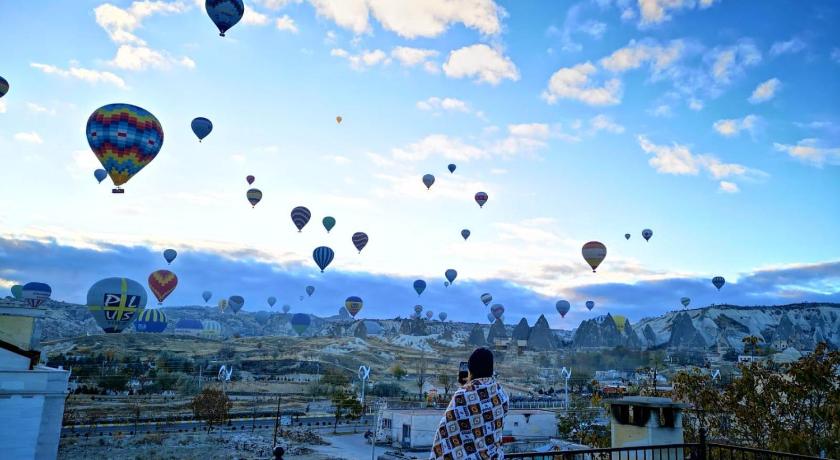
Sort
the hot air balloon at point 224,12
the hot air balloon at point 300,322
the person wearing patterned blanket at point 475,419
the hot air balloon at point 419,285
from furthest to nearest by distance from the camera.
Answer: the hot air balloon at point 300,322 < the hot air balloon at point 419,285 < the hot air balloon at point 224,12 < the person wearing patterned blanket at point 475,419

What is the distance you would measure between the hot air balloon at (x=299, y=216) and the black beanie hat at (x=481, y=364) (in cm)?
5406

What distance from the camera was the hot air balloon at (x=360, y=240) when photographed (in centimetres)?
6712

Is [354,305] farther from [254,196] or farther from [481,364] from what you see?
[481,364]

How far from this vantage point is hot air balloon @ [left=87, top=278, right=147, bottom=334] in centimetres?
5934

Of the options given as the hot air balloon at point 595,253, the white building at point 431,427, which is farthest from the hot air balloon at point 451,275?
the white building at point 431,427

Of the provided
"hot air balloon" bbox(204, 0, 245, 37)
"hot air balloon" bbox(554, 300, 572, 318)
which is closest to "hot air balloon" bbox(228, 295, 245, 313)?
"hot air balloon" bbox(554, 300, 572, 318)

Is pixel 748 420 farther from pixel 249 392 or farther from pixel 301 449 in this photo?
pixel 249 392

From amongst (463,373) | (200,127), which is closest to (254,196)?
(200,127)

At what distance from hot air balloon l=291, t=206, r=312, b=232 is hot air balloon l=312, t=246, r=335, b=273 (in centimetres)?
754

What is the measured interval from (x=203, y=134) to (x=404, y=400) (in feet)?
144

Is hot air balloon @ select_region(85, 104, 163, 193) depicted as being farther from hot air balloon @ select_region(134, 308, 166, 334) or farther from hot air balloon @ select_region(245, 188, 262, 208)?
hot air balloon @ select_region(134, 308, 166, 334)

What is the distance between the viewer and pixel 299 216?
189 feet

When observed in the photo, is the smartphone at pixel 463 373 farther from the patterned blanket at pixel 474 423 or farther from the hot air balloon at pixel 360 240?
the hot air balloon at pixel 360 240

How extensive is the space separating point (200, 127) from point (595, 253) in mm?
38504
